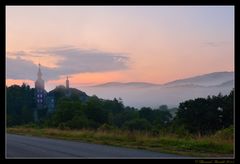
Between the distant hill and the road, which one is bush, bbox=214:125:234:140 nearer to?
the road

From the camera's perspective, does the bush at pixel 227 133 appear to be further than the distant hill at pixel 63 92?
Yes

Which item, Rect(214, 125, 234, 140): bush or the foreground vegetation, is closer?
the foreground vegetation

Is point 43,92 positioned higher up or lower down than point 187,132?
higher up

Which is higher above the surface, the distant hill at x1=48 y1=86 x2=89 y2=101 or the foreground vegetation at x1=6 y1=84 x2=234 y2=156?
the distant hill at x1=48 y1=86 x2=89 y2=101

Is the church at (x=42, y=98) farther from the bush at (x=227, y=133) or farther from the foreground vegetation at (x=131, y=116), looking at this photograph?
the bush at (x=227, y=133)

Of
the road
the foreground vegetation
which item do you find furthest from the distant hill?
the road

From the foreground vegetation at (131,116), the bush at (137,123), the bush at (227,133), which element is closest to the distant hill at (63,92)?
the foreground vegetation at (131,116)

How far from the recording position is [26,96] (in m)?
6.06
